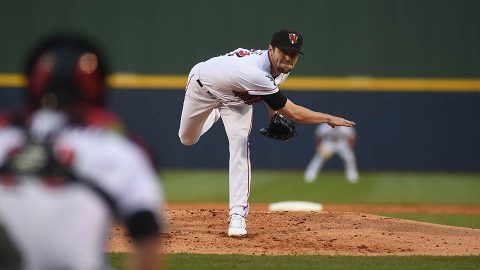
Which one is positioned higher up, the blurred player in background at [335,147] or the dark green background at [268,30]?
the dark green background at [268,30]

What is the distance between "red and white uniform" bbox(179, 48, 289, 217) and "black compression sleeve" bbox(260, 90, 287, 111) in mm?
39

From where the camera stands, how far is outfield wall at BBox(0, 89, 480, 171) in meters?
16.5

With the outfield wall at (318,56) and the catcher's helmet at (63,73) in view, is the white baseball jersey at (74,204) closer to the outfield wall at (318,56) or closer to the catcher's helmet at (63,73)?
the catcher's helmet at (63,73)

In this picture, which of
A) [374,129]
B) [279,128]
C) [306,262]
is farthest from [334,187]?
[306,262]

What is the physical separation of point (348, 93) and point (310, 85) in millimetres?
→ 789

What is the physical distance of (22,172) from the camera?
2094mm

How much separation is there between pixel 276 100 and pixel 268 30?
11.3 meters

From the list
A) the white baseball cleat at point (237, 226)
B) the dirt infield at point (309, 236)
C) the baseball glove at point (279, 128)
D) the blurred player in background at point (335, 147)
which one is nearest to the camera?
the dirt infield at point (309, 236)

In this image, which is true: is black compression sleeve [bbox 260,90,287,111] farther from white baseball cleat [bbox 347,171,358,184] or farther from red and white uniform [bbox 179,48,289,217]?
white baseball cleat [bbox 347,171,358,184]

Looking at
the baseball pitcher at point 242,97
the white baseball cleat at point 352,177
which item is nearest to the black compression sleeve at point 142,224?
the baseball pitcher at point 242,97

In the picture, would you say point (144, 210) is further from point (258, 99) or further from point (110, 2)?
point (110, 2)

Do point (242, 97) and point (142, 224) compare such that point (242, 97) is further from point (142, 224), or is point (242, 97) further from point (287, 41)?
point (142, 224)

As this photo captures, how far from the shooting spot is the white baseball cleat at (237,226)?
20.7 feet

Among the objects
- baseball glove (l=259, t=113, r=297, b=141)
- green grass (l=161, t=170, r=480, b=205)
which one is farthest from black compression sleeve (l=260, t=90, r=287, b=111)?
green grass (l=161, t=170, r=480, b=205)
